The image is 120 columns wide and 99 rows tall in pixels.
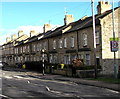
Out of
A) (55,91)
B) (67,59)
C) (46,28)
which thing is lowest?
(55,91)

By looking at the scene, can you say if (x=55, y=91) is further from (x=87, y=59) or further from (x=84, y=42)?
(x=84, y=42)

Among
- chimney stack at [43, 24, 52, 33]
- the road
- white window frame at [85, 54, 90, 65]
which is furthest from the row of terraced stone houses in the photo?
the road

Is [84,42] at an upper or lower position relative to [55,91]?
upper

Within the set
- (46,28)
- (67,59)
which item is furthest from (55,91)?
(46,28)

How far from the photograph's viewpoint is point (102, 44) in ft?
87.5

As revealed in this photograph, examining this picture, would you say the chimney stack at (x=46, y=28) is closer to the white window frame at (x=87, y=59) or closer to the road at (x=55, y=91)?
the white window frame at (x=87, y=59)

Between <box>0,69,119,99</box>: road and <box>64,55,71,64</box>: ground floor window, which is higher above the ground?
<box>64,55,71,64</box>: ground floor window

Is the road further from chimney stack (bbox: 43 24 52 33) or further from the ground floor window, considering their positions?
chimney stack (bbox: 43 24 52 33)

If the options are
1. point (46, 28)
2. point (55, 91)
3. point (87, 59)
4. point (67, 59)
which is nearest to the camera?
point (55, 91)

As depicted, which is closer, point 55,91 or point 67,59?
point 55,91

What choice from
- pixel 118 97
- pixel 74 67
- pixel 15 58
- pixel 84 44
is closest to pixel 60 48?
pixel 84 44

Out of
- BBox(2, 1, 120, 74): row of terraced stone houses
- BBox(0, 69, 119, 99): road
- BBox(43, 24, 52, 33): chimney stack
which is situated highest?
BBox(43, 24, 52, 33): chimney stack

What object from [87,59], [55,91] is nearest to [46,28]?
[87,59]

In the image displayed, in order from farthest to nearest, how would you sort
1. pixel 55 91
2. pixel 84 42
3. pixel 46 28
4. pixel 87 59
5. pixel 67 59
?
1. pixel 46 28
2. pixel 67 59
3. pixel 84 42
4. pixel 87 59
5. pixel 55 91
